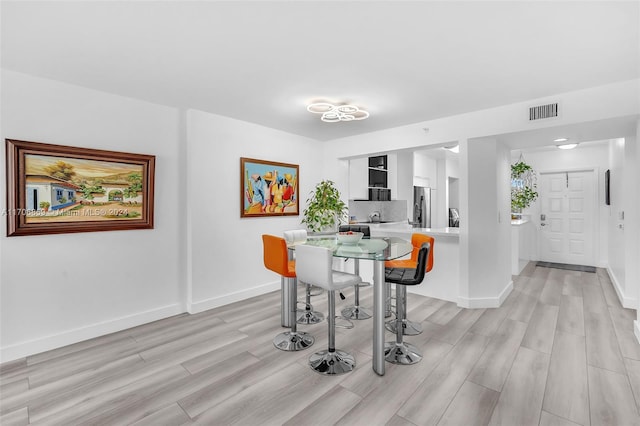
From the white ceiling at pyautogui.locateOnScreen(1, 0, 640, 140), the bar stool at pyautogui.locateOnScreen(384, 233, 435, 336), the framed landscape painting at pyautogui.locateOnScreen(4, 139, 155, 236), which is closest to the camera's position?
the white ceiling at pyautogui.locateOnScreen(1, 0, 640, 140)

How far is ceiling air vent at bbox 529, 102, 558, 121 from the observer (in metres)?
3.19

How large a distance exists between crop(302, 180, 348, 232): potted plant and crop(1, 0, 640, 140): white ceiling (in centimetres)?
175

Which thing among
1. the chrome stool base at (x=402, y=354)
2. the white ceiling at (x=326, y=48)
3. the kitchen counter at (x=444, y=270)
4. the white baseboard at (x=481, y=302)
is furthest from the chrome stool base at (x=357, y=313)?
the white ceiling at (x=326, y=48)

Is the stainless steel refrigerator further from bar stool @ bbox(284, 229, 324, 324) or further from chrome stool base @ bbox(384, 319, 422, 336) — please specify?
bar stool @ bbox(284, 229, 324, 324)

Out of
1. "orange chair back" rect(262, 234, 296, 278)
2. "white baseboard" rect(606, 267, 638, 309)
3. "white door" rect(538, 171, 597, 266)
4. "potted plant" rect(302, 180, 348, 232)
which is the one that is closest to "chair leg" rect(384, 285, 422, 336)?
"orange chair back" rect(262, 234, 296, 278)

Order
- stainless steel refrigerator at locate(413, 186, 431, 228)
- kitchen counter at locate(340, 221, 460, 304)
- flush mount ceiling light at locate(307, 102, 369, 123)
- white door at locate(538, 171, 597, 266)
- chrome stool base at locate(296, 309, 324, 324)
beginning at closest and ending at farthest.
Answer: flush mount ceiling light at locate(307, 102, 369, 123), chrome stool base at locate(296, 309, 324, 324), kitchen counter at locate(340, 221, 460, 304), white door at locate(538, 171, 597, 266), stainless steel refrigerator at locate(413, 186, 431, 228)

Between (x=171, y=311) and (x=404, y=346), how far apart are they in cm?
266

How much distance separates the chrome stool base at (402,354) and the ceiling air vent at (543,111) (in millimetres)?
2687

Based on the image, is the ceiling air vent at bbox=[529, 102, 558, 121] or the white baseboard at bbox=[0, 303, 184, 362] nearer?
the white baseboard at bbox=[0, 303, 184, 362]

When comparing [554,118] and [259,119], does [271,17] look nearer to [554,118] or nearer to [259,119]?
[259,119]

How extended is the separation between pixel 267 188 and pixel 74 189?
2.21 metres

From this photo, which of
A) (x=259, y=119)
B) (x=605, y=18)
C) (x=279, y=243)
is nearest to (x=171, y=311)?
(x=279, y=243)

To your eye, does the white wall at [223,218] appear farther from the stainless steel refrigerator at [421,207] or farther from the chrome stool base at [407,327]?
the stainless steel refrigerator at [421,207]

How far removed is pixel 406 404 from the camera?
2.03m
